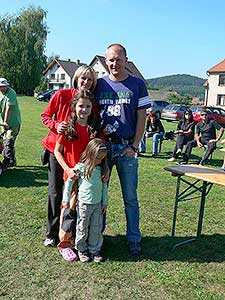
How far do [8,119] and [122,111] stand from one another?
155 inches

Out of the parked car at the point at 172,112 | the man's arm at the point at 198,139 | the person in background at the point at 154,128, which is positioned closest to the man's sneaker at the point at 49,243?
the man's arm at the point at 198,139

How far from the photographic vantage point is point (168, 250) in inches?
157

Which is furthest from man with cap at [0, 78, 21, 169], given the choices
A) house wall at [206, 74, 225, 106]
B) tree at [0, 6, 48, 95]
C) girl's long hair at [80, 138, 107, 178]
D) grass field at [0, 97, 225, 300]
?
house wall at [206, 74, 225, 106]

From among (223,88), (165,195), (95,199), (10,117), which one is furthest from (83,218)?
(223,88)

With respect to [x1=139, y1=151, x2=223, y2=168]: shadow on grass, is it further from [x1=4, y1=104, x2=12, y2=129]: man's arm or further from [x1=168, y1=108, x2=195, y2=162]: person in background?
[x1=4, y1=104, x2=12, y2=129]: man's arm

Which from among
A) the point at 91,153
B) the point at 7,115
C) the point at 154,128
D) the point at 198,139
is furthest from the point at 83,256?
the point at 154,128

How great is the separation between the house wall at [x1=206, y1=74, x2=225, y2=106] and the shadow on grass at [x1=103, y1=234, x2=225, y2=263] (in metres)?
45.6

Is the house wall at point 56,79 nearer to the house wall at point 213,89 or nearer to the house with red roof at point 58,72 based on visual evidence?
the house with red roof at point 58,72

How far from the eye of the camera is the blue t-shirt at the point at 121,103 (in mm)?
3576

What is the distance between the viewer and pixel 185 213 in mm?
5289

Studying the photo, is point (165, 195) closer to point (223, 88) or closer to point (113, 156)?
point (113, 156)

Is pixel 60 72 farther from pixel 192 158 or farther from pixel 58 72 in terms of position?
pixel 192 158

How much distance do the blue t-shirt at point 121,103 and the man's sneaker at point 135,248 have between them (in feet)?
3.56

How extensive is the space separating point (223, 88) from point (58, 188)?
46.4m
